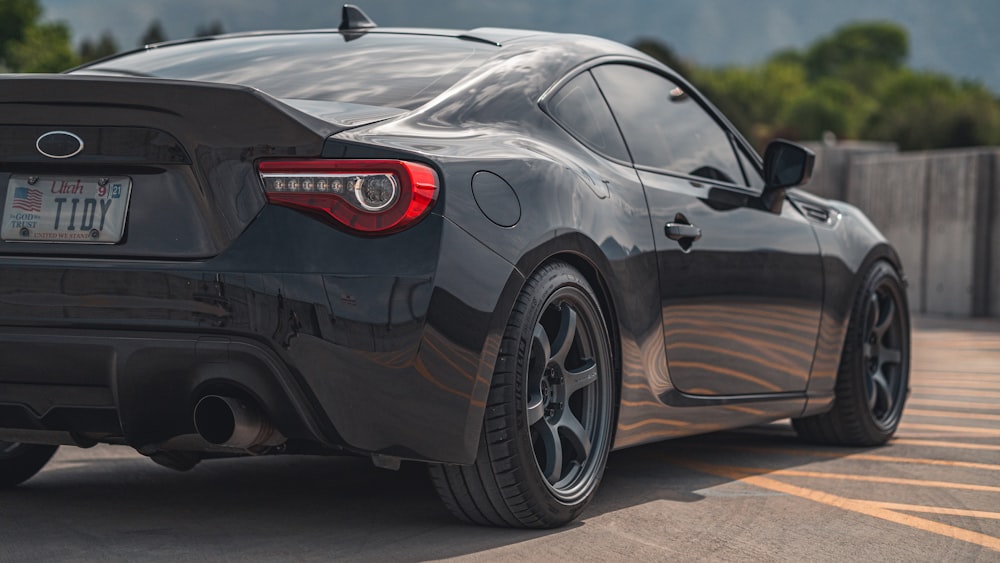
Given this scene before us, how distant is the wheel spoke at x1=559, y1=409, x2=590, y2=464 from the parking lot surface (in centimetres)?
20

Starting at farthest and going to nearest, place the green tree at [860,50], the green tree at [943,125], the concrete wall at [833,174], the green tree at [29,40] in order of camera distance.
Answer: the green tree at [860,50] < the green tree at [29,40] < the green tree at [943,125] < the concrete wall at [833,174]

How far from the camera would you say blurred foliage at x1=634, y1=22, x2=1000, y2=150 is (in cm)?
8062

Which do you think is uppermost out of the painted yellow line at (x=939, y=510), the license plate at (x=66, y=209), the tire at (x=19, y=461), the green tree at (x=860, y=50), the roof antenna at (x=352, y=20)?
the green tree at (x=860, y=50)

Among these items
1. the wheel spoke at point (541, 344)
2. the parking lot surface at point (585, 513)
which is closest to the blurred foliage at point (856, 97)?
the parking lot surface at point (585, 513)

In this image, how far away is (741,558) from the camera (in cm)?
381

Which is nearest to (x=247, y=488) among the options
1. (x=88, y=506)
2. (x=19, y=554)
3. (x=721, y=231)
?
(x=88, y=506)

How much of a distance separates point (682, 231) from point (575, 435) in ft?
3.06

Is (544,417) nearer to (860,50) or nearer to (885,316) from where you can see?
(885,316)

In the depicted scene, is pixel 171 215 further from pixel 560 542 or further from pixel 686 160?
pixel 686 160

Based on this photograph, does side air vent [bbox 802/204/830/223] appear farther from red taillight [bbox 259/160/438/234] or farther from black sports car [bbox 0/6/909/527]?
red taillight [bbox 259/160/438/234]

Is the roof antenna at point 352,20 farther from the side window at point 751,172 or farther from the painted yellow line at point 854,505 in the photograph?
the painted yellow line at point 854,505

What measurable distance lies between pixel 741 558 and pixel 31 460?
2.44 metres

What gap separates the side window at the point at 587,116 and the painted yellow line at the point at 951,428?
3001 mm

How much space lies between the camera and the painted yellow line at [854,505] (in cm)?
423
